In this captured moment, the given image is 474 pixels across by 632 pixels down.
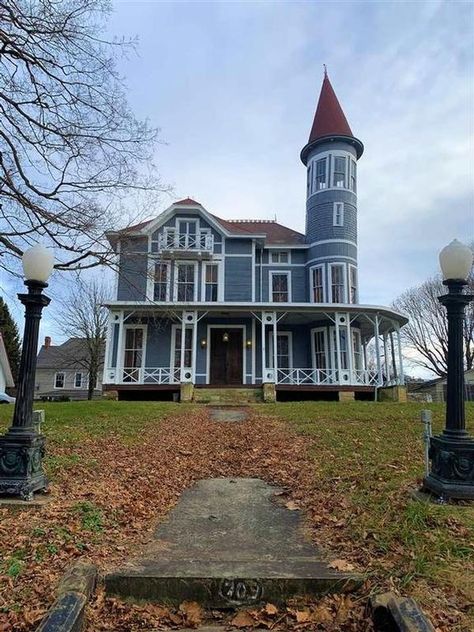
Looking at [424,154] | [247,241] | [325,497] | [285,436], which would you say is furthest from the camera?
[247,241]

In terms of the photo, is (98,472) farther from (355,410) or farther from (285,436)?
(355,410)

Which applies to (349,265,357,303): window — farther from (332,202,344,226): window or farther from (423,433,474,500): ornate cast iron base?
(423,433,474,500): ornate cast iron base

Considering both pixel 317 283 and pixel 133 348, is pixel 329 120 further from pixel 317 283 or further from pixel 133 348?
pixel 133 348

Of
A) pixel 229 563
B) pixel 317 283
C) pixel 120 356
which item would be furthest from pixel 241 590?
pixel 317 283

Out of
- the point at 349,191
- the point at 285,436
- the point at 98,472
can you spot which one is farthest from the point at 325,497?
the point at 349,191

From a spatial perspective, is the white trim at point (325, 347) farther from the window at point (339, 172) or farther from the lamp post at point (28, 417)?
the lamp post at point (28, 417)

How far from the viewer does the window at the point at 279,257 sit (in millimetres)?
22281

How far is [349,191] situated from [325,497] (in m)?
19.3

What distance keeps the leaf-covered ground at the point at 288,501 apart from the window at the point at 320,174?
1544 cm

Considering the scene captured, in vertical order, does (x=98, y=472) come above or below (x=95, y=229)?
below

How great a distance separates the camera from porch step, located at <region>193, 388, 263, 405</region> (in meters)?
16.5

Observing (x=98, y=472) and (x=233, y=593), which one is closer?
(x=233, y=593)

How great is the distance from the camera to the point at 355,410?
472 inches

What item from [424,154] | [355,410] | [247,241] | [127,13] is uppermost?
[424,154]
